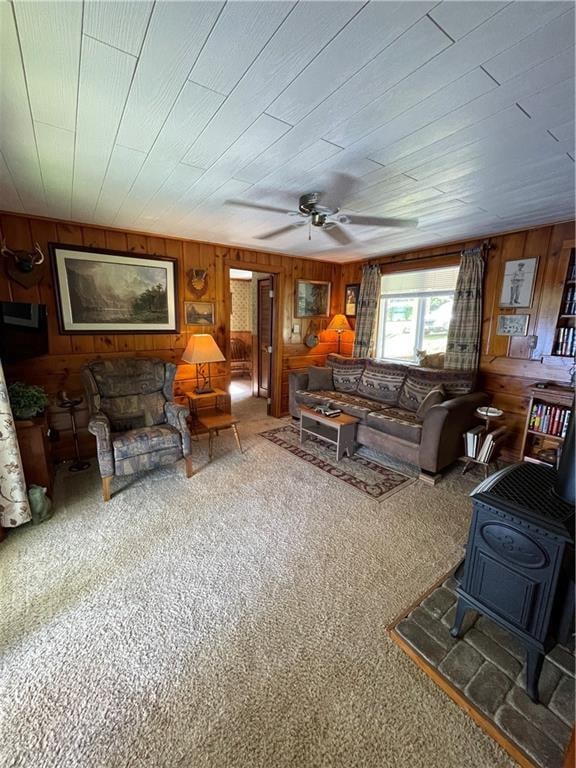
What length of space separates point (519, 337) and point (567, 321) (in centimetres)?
39

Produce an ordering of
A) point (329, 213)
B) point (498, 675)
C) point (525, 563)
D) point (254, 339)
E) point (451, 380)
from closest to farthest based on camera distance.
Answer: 1. point (525, 563)
2. point (498, 675)
3. point (329, 213)
4. point (451, 380)
5. point (254, 339)

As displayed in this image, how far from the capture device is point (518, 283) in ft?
10.6

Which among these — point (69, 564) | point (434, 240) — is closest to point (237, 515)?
point (69, 564)

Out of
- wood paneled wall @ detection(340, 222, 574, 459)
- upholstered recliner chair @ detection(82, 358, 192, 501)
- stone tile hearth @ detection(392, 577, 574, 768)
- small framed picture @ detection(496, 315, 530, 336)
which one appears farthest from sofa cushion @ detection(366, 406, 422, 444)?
upholstered recliner chair @ detection(82, 358, 192, 501)

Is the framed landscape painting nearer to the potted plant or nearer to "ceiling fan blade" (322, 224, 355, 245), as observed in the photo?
the potted plant

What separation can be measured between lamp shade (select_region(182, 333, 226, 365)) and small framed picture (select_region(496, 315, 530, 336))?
310cm

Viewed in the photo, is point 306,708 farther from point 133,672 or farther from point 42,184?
point 42,184

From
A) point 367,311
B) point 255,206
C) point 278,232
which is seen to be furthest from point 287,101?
point 367,311

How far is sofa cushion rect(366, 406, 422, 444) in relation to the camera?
315cm

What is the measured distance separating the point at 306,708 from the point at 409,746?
38 cm

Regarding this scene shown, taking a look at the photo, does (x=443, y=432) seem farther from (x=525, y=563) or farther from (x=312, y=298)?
(x=312, y=298)

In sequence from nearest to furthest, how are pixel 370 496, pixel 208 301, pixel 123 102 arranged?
pixel 123 102 < pixel 370 496 < pixel 208 301

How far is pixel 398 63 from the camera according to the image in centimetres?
111

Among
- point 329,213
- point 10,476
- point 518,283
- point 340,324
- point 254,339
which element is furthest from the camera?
point 254,339
